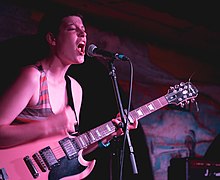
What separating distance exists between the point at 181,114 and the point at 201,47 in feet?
2.88

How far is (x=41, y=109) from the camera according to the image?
8.63 feet

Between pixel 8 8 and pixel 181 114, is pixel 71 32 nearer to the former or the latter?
pixel 8 8

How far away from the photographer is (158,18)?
3854mm

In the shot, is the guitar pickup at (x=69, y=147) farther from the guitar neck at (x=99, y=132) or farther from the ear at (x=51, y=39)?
the ear at (x=51, y=39)

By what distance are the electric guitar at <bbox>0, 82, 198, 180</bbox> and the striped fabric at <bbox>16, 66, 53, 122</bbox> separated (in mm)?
193

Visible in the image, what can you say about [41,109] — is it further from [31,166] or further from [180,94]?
[180,94]

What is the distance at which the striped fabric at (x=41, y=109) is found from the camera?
103 inches

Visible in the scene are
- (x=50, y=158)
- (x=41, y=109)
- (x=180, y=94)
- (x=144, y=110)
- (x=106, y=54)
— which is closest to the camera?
(x=106, y=54)

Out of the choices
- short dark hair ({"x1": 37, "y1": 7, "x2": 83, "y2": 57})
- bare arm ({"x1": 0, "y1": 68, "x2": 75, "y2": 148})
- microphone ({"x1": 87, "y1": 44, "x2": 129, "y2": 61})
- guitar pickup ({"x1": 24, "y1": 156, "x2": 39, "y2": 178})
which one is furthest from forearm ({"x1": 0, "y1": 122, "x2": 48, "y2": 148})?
short dark hair ({"x1": 37, "y1": 7, "x2": 83, "y2": 57})

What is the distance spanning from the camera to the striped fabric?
2605 mm

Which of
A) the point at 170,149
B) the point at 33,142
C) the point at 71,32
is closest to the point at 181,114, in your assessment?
the point at 170,149

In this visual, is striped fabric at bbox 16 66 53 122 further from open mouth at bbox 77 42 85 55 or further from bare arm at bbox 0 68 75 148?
open mouth at bbox 77 42 85 55

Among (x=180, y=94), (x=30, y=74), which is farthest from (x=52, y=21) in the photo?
(x=180, y=94)

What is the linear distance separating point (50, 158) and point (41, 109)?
338mm
